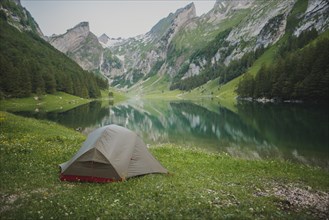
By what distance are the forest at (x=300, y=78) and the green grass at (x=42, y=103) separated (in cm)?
8900

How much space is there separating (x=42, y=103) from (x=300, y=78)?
355ft

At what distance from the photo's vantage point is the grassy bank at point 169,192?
1251 cm

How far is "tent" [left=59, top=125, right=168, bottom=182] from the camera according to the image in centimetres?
1831

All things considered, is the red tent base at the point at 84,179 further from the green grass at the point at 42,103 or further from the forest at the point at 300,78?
the forest at the point at 300,78

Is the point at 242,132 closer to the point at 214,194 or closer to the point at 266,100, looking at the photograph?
the point at 214,194

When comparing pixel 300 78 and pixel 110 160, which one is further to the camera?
pixel 300 78

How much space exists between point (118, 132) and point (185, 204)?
376 inches

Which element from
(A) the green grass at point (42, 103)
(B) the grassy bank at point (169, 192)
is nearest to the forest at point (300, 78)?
(B) the grassy bank at point (169, 192)

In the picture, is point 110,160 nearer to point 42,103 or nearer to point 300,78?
point 300,78

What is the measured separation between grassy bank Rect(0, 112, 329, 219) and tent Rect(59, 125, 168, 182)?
2.83 ft

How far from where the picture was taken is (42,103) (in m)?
121

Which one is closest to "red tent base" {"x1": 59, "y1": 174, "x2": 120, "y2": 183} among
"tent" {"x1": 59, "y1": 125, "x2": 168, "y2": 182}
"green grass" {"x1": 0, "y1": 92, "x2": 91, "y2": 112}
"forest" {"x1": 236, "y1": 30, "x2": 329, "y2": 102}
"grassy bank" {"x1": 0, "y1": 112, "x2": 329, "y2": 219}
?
"tent" {"x1": 59, "y1": 125, "x2": 168, "y2": 182}

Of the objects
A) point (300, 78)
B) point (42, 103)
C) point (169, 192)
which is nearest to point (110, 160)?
point (169, 192)

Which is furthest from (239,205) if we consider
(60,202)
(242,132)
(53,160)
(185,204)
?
(242,132)
